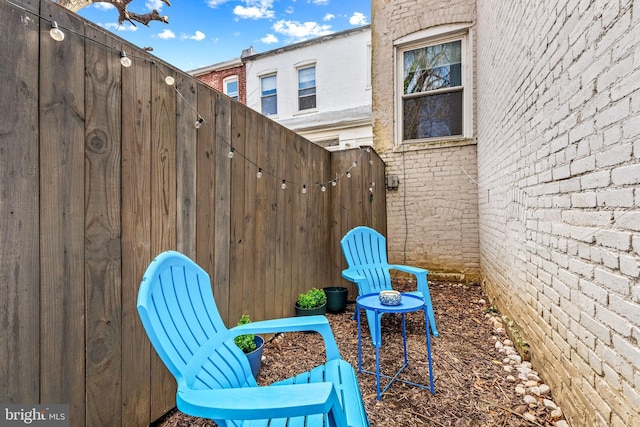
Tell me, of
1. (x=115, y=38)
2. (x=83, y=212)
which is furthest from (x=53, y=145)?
(x=115, y=38)

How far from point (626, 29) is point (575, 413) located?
164 centimetres

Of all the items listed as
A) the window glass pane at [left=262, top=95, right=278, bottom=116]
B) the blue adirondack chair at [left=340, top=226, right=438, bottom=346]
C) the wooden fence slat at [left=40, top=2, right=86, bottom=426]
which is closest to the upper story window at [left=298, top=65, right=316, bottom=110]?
the window glass pane at [left=262, top=95, right=278, bottom=116]

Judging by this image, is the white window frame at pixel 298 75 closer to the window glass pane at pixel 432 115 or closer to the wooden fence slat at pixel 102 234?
the window glass pane at pixel 432 115

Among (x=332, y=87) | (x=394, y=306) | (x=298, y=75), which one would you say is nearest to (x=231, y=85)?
(x=298, y=75)

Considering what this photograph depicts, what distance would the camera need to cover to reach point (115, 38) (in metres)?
1.34

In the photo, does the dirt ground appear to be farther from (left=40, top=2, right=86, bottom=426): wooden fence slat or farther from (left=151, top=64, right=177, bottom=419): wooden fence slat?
(left=40, top=2, right=86, bottom=426): wooden fence slat

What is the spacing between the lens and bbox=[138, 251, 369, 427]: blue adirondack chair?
2.51ft

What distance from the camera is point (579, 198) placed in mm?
1430

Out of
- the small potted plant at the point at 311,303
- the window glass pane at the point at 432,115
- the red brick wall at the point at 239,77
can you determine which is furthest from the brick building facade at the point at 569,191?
the red brick wall at the point at 239,77

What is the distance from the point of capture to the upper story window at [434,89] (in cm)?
451

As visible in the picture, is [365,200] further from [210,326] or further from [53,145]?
[53,145]

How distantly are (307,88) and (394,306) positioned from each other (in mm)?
7600

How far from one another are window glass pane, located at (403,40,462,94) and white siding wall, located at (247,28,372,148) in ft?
8.52

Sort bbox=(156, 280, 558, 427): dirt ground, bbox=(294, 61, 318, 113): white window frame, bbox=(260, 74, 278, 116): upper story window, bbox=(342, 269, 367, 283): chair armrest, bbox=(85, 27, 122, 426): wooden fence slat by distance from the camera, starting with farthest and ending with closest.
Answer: bbox=(260, 74, 278, 116): upper story window, bbox=(294, 61, 318, 113): white window frame, bbox=(342, 269, 367, 283): chair armrest, bbox=(156, 280, 558, 427): dirt ground, bbox=(85, 27, 122, 426): wooden fence slat
